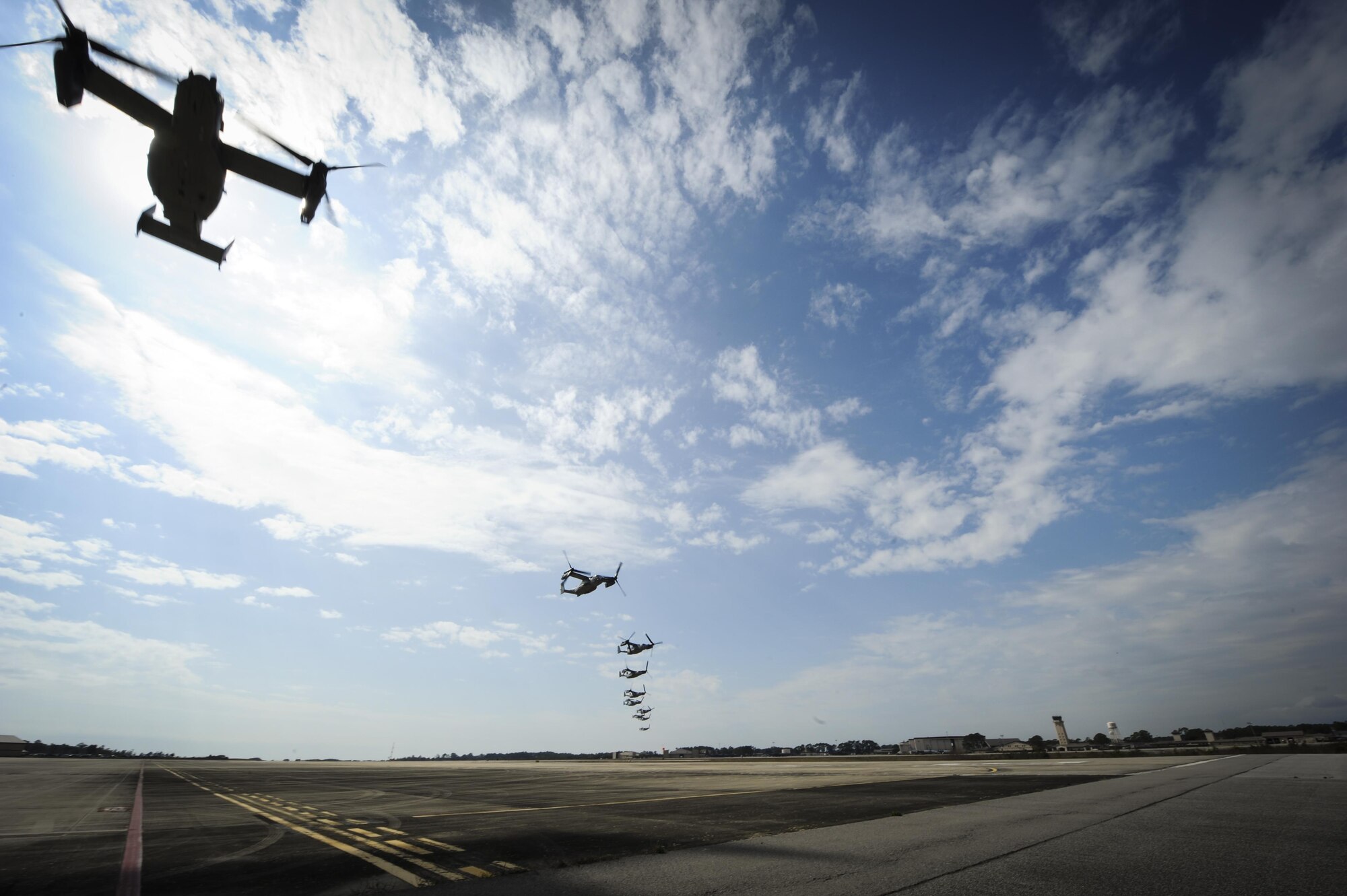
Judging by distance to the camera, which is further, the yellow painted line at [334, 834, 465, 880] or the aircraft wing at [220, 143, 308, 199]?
the aircraft wing at [220, 143, 308, 199]

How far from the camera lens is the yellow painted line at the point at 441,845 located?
9.32 m

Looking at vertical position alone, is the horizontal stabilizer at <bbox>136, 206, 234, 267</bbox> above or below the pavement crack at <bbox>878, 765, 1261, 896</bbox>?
above

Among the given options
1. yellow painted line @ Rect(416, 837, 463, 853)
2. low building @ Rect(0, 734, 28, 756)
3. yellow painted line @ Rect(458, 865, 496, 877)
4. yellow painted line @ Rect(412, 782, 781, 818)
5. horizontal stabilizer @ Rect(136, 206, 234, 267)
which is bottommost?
low building @ Rect(0, 734, 28, 756)

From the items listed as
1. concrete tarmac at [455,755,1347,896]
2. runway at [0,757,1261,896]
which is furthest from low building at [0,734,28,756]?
concrete tarmac at [455,755,1347,896]

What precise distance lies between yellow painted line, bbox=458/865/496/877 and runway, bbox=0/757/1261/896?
4 cm

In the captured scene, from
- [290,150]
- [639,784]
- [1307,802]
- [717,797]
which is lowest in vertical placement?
[639,784]

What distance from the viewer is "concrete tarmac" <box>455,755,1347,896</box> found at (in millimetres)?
6203

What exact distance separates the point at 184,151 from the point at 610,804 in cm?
2167

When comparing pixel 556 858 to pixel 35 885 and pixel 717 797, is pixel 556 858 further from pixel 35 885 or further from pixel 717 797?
pixel 717 797

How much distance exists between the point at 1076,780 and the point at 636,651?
57.0 meters

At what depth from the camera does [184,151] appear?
13969 mm

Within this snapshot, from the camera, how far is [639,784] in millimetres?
26516

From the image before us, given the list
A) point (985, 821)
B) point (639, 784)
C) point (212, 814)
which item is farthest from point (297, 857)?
point (639, 784)

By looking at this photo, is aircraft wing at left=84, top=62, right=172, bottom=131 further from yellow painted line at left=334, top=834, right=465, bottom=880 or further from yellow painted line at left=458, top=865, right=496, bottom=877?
yellow painted line at left=458, top=865, right=496, bottom=877
